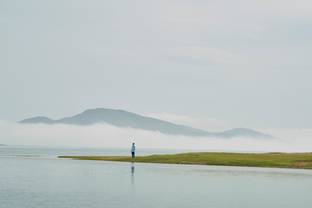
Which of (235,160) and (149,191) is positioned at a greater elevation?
(235,160)

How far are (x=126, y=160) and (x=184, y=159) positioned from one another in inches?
479

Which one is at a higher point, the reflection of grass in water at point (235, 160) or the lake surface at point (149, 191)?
the reflection of grass in water at point (235, 160)

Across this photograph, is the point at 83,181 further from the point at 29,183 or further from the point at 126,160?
the point at 126,160

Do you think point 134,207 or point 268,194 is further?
point 268,194

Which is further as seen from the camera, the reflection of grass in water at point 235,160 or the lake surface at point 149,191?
the reflection of grass in water at point 235,160

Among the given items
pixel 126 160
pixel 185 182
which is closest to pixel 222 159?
pixel 126 160

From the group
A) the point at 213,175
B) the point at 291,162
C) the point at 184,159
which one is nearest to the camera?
the point at 213,175

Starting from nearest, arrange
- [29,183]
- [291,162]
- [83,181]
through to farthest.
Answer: [29,183]
[83,181]
[291,162]

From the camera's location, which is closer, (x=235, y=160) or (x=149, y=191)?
(x=149, y=191)

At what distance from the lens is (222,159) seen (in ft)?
389

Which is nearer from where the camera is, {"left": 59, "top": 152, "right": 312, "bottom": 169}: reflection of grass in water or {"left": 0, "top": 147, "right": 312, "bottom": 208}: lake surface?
{"left": 0, "top": 147, "right": 312, "bottom": 208}: lake surface

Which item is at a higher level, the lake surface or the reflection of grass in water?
the reflection of grass in water

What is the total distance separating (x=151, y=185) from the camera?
212 feet

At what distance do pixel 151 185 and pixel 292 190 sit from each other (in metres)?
14.8
